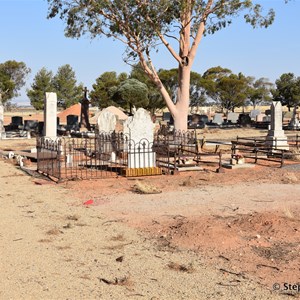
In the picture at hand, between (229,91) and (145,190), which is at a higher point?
(229,91)

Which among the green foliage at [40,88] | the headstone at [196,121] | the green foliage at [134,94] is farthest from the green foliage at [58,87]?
the headstone at [196,121]

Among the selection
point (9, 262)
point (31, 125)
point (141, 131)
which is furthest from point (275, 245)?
point (31, 125)

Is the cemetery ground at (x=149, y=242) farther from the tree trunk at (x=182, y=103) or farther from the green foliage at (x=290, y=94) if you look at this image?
the green foliage at (x=290, y=94)

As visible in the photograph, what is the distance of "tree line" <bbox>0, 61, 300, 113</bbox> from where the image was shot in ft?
180

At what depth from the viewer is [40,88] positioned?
7000 cm

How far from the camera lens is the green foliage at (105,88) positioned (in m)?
63.9

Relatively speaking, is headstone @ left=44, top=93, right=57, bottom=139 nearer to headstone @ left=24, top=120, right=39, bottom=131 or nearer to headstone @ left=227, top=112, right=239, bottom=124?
headstone @ left=24, top=120, right=39, bottom=131

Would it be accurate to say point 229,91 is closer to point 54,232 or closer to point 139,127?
point 139,127

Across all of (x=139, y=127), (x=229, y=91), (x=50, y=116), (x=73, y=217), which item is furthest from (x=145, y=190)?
(x=229, y=91)

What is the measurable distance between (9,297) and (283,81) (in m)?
68.8

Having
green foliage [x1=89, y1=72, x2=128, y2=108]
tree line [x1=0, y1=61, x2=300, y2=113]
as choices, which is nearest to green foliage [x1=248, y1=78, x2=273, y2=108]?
tree line [x1=0, y1=61, x2=300, y2=113]

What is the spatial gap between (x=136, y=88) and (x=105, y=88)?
58.3ft

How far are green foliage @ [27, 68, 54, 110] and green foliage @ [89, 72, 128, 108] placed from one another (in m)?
6.75

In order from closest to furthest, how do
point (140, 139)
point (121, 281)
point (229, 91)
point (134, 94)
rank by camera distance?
point (121, 281), point (140, 139), point (134, 94), point (229, 91)
